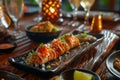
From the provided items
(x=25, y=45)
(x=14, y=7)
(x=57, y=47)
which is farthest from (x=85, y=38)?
(x=14, y=7)

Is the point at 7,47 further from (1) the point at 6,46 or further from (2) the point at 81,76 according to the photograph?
(2) the point at 81,76

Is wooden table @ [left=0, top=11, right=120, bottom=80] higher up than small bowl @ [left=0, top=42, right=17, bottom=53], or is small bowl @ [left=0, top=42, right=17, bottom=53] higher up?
small bowl @ [left=0, top=42, right=17, bottom=53]

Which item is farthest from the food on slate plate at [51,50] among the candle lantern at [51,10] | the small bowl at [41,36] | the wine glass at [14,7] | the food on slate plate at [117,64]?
the candle lantern at [51,10]

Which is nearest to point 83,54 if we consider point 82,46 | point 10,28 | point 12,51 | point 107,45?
point 82,46

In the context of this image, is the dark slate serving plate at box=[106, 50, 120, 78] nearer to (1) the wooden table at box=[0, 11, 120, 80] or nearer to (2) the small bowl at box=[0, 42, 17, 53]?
(1) the wooden table at box=[0, 11, 120, 80]

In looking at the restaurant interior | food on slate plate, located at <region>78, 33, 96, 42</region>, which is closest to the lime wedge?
the restaurant interior

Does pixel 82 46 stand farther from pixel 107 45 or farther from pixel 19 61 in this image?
pixel 19 61

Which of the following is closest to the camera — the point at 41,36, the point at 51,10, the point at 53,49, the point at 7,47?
the point at 53,49
